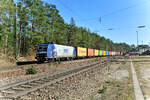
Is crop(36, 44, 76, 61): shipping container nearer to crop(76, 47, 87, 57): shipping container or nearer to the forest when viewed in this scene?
the forest

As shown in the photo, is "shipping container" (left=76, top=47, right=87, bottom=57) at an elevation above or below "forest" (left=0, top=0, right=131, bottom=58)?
below

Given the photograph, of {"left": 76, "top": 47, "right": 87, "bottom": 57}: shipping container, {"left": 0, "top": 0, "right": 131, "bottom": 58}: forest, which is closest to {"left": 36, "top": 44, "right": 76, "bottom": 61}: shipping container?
{"left": 0, "top": 0, "right": 131, "bottom": 58}: forest

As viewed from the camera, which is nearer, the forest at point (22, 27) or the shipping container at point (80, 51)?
the forest at point (22, 27)

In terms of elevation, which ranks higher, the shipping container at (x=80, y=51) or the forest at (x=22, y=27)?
the forest at (x=22, y=27)

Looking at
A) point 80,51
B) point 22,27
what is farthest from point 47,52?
point 80,51

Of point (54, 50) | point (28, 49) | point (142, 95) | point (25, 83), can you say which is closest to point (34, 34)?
point (28, 49)

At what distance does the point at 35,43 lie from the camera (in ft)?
99.9

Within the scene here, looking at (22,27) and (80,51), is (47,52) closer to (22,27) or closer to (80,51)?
(22,27)

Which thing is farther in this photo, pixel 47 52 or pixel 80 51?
pixel 80 51

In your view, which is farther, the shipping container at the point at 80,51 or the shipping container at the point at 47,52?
the shipping container at the point at 80,51

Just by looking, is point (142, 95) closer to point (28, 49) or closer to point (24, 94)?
point (24, 94)

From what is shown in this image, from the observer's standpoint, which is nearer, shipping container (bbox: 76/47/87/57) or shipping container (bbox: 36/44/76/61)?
shipping container (bbox: 36/44/76/61)

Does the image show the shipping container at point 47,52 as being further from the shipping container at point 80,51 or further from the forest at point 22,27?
the shipping container at point 80,51

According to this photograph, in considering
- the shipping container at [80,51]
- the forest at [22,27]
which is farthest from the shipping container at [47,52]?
the shipping container at [80,51]
